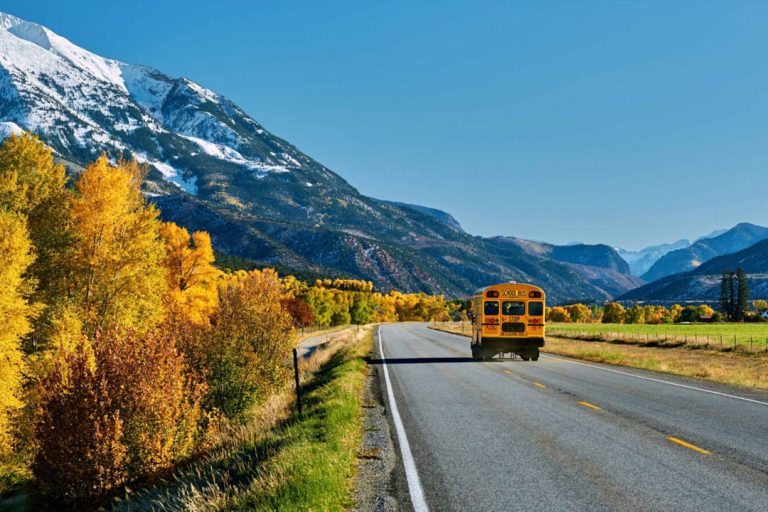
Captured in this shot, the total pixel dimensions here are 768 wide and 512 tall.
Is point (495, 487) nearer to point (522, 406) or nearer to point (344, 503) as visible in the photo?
point (344, 503)

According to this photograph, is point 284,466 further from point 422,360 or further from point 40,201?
point 40,201

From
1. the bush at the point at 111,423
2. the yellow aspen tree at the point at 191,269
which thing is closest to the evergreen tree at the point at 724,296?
the yellow aspen tree at the point at 191,269

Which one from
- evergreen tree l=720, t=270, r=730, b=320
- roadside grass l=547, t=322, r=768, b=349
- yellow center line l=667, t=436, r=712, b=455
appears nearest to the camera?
yellow center line l=667, t=436, r=712, b=455

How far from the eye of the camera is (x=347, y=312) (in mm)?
138375

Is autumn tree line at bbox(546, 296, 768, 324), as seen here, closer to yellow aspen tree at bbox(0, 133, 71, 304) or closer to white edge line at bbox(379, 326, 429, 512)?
yellow aspen tree at bbox(0, 133, 71, 304)

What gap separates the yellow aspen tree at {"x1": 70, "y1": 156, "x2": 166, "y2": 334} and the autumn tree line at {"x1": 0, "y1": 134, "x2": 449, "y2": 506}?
0.07 metres

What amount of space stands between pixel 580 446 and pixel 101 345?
46.0 feet

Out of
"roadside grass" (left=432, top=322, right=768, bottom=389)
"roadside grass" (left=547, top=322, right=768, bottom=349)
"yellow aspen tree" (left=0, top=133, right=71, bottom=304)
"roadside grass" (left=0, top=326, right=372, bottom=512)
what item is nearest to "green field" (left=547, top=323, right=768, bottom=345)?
"roadside grass" (left=547, top=322, right=768, bottom=349)

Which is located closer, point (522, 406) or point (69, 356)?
point (522, 406)

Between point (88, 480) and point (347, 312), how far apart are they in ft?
407

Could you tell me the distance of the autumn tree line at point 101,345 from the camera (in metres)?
15.1

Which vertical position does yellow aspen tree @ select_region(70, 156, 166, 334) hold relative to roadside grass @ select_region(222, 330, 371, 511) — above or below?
above

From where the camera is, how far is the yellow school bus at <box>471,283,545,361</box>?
2508 centimetres

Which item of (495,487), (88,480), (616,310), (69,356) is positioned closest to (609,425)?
(495,487)
